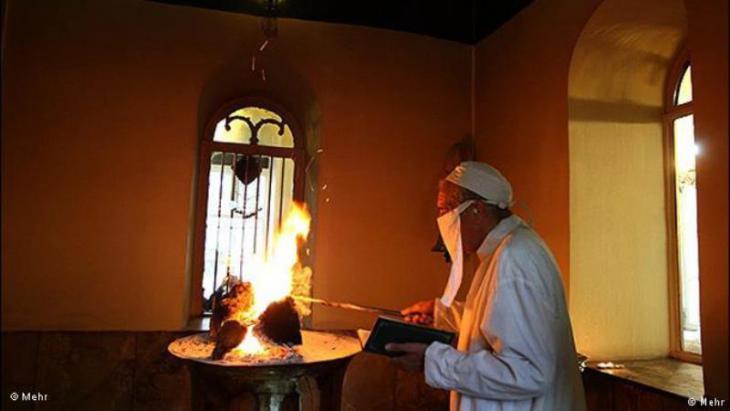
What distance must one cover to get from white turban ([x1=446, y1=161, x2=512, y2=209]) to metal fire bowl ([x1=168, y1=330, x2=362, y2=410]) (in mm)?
941

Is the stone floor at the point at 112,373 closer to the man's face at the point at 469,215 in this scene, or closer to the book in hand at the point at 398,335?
the book in hand at the point at 398,335

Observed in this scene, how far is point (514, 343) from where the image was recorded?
1759 mm

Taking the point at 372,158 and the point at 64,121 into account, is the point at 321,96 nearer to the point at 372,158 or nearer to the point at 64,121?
the point at 372,158

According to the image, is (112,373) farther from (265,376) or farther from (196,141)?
(265,376)

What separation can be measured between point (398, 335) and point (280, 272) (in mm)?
1343

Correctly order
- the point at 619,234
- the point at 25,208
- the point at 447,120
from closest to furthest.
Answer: the point at 25,208 → the point at 619,234 → the point at 447,120

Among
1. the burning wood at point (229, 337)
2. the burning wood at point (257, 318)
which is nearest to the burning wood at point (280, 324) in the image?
the burning wood at point (257, 318)

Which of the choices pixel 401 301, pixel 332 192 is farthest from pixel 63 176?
pixel 401 301

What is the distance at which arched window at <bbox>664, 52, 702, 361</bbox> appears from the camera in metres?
2.97

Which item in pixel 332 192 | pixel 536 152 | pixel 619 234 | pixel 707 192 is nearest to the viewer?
pixel 707 192

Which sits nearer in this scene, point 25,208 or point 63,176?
point 25,208

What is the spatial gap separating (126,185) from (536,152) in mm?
2682

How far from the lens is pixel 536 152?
3260mm

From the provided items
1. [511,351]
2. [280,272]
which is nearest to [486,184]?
[511,351]
